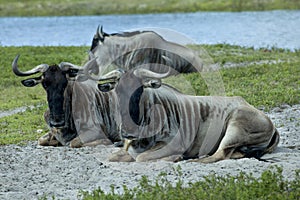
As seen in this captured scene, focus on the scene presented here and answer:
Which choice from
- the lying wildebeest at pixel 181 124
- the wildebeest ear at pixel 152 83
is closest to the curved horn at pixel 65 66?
the lying wildebeest at pixel 181 124

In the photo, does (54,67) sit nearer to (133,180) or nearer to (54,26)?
(133,180)

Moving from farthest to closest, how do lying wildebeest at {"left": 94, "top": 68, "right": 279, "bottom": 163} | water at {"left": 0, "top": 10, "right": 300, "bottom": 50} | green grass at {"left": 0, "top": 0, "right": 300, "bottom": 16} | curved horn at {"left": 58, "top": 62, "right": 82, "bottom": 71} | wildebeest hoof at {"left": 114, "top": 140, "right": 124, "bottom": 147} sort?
green grass at {"left": 0, "top": 0, "right": 300, "bottom": 16} → water at {"left": 0, "top": 10, "right": 300, "bottom": 50} → curved horn at {"left": 58, "top": 62, "right": 82, "bottom": 71} → wildebeest hoof at {"left": 114, "top": 140, "right": 124, "bottom": 147} → lying wildebeest at {"left": 94, "top": 68, "right": 279, "bottom": 163}

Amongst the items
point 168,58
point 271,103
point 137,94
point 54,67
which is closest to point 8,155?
point 54,67

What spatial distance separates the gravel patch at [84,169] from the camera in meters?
10.7

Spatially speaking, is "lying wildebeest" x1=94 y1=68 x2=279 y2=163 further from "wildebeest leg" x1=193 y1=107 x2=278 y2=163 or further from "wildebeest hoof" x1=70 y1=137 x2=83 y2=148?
"wildebeest hoof" x1=70 y1=137 x2=83 y2=148

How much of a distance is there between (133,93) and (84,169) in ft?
4.92

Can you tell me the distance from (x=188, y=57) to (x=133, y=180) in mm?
14687

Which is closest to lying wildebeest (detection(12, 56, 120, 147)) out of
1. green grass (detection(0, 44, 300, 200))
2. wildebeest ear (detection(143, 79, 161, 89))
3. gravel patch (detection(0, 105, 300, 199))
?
gravel patch (detection(0, 105, 300, 199))

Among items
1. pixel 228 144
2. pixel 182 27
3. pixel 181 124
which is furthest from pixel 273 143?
pixel 182 27

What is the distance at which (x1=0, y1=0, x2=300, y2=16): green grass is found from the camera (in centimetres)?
6141

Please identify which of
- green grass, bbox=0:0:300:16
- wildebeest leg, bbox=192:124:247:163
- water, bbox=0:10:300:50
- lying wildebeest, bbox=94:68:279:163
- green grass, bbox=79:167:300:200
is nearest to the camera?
green grass, bbox=79:167:300:200

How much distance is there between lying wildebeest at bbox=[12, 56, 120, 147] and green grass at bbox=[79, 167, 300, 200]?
12.5 feet

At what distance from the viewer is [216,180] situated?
10297 mm

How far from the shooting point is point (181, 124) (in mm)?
12492
